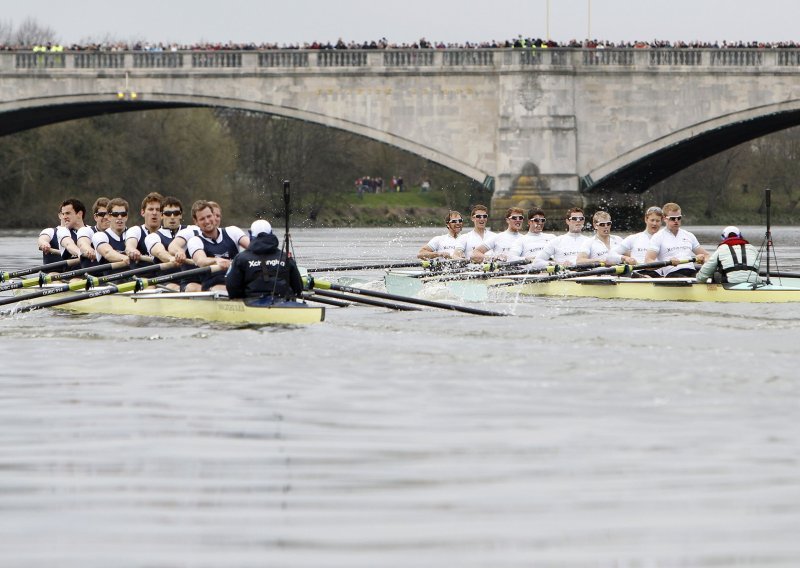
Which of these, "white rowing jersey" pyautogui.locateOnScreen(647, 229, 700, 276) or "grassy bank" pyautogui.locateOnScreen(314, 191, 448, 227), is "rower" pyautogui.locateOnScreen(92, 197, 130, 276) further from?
"grassy bank" pyautogui.locateOnScreen(314, 191, 448, 227)

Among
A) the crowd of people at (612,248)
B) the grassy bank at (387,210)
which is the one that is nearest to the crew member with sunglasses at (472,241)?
the crowd of people at (612,248)

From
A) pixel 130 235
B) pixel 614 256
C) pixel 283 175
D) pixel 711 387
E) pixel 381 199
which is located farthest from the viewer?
pixel 381 199

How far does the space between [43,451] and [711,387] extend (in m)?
4.03

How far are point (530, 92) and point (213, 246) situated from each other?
99.3ft

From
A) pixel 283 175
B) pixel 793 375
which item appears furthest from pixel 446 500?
pixel 283 175

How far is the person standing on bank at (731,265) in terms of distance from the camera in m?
15.7

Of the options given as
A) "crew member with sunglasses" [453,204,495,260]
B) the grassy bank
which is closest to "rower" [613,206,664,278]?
"crew member with sunglasses" [453,204,495,260]

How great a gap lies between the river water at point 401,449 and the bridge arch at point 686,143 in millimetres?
31236

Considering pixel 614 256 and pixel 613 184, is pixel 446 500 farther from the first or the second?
pixel 613 184

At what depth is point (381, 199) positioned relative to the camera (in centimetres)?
7869

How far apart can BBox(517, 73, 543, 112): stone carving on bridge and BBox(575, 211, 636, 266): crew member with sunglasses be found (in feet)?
84.6

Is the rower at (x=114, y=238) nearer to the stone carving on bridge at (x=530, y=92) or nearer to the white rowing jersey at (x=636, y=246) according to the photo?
the white rowing jersey at (x=636, y=246)

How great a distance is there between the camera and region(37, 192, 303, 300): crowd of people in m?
12.8

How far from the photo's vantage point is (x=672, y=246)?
56.6 feet
